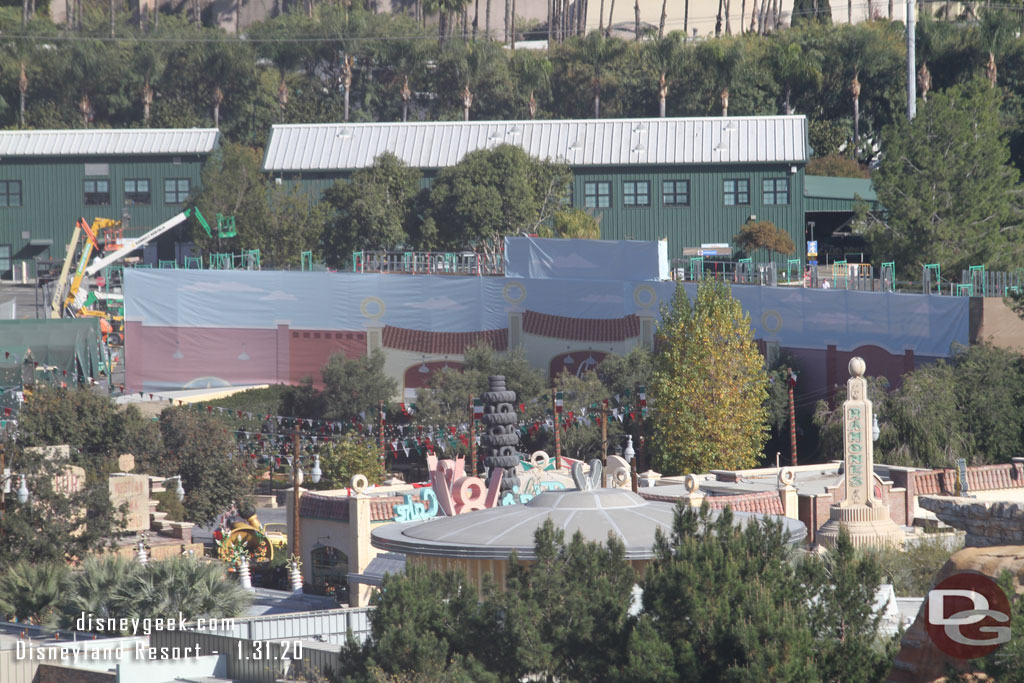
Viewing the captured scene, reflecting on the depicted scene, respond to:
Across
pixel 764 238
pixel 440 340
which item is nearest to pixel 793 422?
pixel 440 340

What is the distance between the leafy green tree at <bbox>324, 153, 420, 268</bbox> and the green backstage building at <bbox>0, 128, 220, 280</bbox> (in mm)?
11776

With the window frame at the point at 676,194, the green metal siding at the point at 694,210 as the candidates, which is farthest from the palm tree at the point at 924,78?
the window frame at the point at 676,194

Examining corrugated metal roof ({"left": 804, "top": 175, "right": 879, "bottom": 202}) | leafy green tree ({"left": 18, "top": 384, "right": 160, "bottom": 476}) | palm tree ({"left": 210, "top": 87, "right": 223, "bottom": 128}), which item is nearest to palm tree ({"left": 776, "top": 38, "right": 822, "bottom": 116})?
corrugated metal roof ({"left": 804, "top": 175, "right": 879, "bottom": 202})

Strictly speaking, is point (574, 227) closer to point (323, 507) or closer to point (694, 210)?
point (694, 210)

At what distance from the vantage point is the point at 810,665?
1966 cm

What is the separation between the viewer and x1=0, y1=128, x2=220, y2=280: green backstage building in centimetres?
10000

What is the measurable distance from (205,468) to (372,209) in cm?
3306

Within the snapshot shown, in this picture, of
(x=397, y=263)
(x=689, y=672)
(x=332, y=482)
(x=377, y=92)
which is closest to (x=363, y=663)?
(x=689, y=672)

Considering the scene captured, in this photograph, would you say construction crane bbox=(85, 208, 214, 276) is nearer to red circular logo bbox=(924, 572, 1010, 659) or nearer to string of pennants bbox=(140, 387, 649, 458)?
string of pennants bbox=(140, 387, 649, 458)

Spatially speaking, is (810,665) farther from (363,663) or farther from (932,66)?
(932,66)

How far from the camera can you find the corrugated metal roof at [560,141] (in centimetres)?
9138

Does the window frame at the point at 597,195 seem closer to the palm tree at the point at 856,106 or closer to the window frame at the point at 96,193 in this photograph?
the palm tree at the point at 856,106

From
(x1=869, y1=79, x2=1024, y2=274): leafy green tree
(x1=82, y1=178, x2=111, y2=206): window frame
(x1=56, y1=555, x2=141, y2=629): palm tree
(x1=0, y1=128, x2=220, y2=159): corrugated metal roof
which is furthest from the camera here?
(x1=82, y1=178, x2=111, y2=206): window frame

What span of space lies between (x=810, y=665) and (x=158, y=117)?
98.5 m
